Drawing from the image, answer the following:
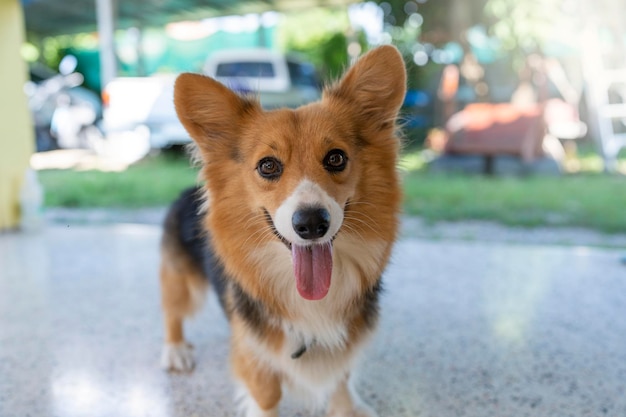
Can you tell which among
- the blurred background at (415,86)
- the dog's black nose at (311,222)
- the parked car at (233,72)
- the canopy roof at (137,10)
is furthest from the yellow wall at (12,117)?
the dog's black nose at (311,222)

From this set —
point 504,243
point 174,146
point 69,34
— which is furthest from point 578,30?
point 69,34

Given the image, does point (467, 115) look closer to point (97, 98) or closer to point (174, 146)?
point (174, 146)

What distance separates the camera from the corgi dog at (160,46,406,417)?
148cm

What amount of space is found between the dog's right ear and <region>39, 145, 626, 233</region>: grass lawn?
2273mm

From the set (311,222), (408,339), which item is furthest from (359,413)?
(311,222)

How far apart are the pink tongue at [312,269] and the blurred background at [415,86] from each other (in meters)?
2.78

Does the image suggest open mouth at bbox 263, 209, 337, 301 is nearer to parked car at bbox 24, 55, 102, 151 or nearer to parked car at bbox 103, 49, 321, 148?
parked car at bbox 103, 49, 321, 148

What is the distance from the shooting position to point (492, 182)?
4.97 metres

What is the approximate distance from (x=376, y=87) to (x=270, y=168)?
1.44 ft

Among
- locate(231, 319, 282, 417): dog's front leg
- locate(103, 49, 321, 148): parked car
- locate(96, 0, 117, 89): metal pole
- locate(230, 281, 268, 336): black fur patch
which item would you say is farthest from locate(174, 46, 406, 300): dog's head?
locate(96, 0, 117, 89): metal pole

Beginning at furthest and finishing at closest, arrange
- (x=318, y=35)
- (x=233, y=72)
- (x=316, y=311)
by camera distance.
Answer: (x=318, y=35)
(x=233, y=72)
(x=316, y=311)

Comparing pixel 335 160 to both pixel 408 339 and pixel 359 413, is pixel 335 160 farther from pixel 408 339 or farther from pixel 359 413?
pixel 408 339

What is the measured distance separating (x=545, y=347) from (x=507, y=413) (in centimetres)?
59

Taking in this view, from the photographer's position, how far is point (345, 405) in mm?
1711
